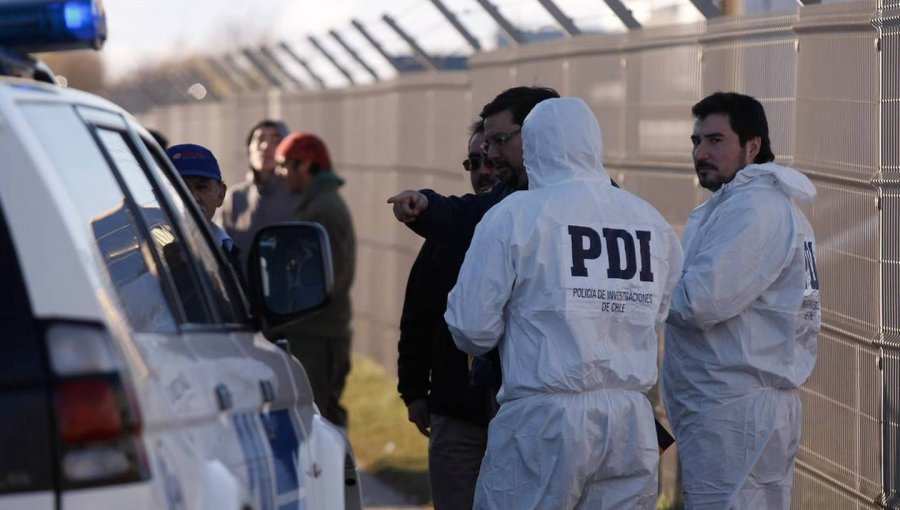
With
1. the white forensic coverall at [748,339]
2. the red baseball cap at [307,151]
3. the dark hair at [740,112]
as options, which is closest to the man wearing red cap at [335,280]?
the red baseball cap at [307,151]

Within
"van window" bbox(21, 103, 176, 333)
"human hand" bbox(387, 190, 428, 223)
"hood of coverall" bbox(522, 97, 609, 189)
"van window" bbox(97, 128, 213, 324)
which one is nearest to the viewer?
"van window" bbox(21, 103, 176, 333)

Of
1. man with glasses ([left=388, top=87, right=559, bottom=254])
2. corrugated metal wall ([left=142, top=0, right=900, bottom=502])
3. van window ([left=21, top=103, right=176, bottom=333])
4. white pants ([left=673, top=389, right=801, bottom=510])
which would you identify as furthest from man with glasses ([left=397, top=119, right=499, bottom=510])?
van window ([left=21, top=103, right=176, bottom=333])

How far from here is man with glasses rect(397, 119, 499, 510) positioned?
21.4 feet

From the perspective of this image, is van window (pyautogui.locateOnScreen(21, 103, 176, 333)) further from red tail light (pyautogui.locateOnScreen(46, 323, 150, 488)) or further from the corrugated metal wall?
the corrugated metal wall

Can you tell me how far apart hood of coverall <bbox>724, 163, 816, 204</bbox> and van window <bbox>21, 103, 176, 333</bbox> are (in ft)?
9.29

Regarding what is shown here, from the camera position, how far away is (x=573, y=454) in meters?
5.09

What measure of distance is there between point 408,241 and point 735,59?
6742 mm

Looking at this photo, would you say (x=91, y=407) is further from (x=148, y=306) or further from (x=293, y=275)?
(x=293, y=275)

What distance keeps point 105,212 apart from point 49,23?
396mm

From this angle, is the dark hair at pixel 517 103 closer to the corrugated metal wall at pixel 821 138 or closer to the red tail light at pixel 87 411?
the corrugated metal wall at pixel 821 138

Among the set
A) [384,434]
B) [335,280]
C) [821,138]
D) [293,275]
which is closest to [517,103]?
[293,275]

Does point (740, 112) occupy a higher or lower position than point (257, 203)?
higher

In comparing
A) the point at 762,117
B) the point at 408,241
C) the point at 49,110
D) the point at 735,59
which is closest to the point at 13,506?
the point at 49,110

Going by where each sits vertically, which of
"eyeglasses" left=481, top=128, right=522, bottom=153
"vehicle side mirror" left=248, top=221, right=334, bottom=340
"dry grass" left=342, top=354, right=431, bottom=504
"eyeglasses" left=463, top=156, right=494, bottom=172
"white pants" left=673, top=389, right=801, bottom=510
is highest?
"eyeglasses" left=481, top=128, right=522, bottom=153
